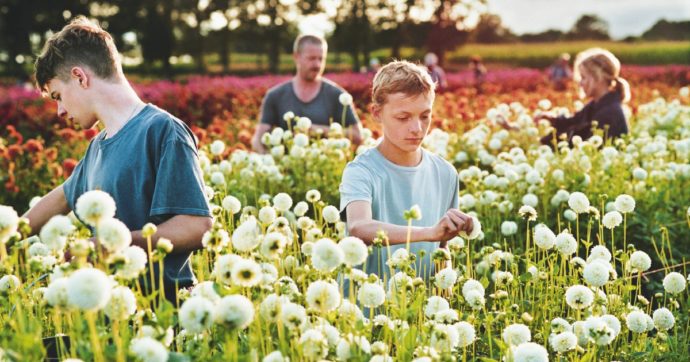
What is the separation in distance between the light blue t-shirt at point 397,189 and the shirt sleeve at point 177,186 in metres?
0.68

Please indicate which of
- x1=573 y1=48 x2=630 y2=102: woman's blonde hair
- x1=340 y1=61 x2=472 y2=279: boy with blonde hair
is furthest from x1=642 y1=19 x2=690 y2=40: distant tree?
x1=340 y1=61 x2=472 y2=279: boy with blonde hair

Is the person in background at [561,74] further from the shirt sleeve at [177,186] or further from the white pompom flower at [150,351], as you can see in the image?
the white pompom flower at [150,351]

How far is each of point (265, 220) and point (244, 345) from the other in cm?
62

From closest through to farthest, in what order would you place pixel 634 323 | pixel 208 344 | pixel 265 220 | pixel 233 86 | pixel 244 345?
pixel 208 344 → pixel 244 345 → pixel 634 323 → pixel 265 220 → pixel 233 86

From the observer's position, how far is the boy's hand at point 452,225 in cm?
269

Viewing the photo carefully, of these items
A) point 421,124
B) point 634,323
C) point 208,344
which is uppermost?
point 421,124

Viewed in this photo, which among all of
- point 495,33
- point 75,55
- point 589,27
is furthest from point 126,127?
point 589,27

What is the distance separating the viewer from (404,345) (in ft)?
8.12

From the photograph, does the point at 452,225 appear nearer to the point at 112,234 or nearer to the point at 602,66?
the point at 112,234

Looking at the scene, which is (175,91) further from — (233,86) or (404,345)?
(404,345)

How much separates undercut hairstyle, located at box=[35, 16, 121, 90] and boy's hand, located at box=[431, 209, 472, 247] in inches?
56.1

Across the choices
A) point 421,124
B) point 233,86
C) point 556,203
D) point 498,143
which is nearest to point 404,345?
point 421,124

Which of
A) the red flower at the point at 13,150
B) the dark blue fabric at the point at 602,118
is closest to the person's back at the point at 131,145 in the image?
the red flower at the point at 13,150

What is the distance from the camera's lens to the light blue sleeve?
11.0ft
